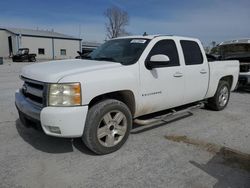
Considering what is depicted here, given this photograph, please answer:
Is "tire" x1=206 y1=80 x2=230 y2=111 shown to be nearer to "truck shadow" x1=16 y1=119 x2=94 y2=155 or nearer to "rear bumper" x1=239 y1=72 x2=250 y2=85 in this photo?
"rear bumper" x1=239 y1=72 x2=250 y2=85

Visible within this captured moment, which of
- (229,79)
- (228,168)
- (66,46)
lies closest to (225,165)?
(228,168)

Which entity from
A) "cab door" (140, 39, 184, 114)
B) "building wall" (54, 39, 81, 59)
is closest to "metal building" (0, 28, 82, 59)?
"building wall" (54, 39, 81, 59)

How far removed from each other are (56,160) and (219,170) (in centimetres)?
231

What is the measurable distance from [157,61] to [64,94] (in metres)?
1.66

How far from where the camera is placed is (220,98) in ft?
21.7

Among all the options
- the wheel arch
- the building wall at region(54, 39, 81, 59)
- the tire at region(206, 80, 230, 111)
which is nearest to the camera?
the tire at region(206, 80, 230, 111)

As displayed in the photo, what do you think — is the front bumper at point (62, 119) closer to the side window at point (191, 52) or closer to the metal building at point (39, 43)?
the side window at point (191, 52)

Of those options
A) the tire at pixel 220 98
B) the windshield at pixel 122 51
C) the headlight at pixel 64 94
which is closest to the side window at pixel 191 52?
the windshield at pixel 122 51

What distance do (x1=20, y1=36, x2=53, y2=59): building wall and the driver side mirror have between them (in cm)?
4795

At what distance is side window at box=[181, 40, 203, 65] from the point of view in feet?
17.3

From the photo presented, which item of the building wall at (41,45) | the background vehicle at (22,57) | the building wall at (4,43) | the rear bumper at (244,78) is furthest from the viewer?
the building wall at (4,43)

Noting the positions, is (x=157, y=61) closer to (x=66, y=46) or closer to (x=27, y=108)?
(x=27, y=108)

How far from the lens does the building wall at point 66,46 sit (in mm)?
52144

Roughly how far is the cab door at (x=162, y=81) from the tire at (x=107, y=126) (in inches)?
20.1
